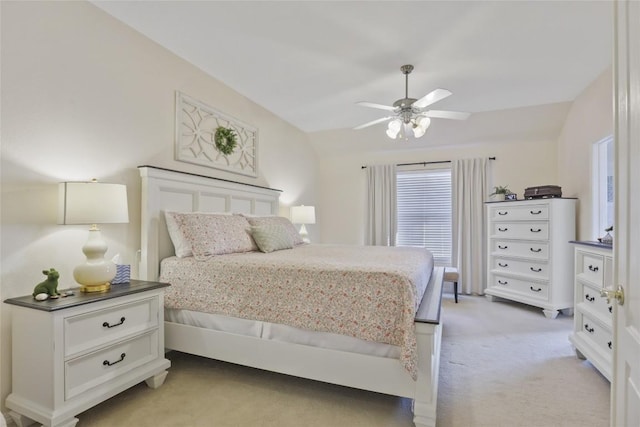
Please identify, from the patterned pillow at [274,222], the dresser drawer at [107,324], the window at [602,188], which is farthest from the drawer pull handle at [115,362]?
the window at [602,188]

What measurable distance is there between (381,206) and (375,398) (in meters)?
3.62

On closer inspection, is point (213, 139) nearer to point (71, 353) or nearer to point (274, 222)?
point (274, 222)

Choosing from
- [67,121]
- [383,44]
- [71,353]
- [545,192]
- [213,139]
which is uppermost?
[383,44]

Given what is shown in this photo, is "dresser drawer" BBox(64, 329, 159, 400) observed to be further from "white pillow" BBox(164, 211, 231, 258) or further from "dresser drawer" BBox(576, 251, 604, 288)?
"dresser drawer" BBox(576, 251, 604, 288)

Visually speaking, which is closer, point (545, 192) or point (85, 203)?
point (85, 203)

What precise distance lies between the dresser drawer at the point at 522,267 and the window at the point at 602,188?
24.6 inches

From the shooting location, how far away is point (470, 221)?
15.7 feet

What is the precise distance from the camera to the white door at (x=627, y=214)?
799mm

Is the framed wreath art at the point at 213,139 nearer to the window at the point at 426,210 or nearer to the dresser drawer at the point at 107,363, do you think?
the dresser drawer at the point at 107,363

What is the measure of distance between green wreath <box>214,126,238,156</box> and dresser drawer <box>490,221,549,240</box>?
11.7ft

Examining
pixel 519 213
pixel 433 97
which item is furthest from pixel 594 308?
pixel 433 97

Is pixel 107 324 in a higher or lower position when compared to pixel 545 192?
lower

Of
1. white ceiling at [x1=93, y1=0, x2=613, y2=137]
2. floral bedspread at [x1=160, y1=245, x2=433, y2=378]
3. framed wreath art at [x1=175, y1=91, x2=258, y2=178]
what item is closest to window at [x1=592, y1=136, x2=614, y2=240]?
white ceiling at [x1=93, y1=0, x2=613, y2=137]

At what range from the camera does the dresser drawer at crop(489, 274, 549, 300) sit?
12.3 ft
